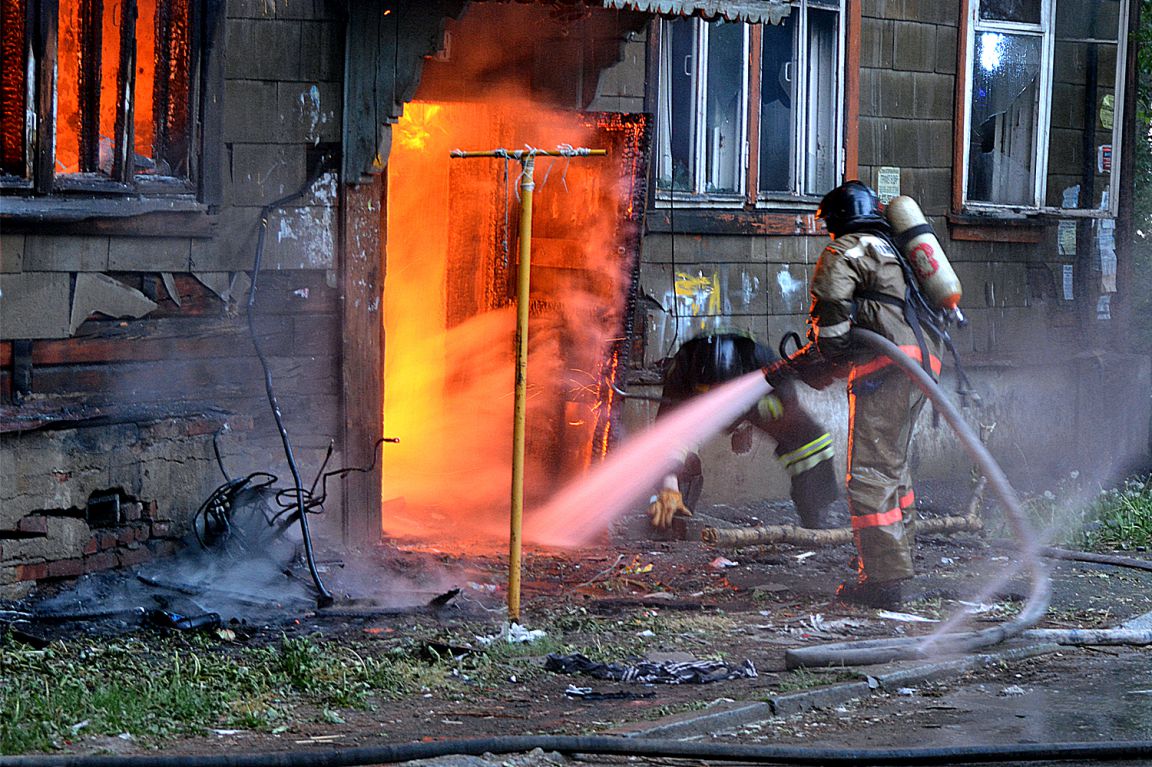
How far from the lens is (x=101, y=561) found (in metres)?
7.53

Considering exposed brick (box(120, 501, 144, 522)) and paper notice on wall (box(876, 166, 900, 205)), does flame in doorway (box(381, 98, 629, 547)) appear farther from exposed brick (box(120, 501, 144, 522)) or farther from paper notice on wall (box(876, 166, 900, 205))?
paper notice on wall (box(876, 166, 900, 205))

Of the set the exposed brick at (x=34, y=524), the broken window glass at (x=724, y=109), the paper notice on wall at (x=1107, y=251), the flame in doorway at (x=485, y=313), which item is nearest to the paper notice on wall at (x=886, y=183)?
the broken window glass at (x=724, y=109)

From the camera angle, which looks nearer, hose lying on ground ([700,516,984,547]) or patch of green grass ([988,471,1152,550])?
hose lying on ground ([700,516,984,547])

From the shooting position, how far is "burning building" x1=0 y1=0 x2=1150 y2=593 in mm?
7500

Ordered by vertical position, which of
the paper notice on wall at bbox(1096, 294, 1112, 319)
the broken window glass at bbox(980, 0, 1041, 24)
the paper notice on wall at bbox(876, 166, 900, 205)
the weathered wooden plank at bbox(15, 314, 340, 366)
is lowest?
the weathered wooden plank at bbox(15, 314, 340, 366)

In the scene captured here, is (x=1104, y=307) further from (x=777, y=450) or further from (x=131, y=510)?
(x=131, y=510)

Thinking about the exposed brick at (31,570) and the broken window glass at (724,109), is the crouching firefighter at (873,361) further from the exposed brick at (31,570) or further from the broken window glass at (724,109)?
the exposed brick at (31,570)

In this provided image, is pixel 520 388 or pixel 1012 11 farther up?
pixel 1012 11

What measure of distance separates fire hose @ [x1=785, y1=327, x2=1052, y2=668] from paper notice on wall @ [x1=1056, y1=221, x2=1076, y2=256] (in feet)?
16.8

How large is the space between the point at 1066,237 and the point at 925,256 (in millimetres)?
4933

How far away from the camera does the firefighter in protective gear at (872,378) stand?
7.66 m

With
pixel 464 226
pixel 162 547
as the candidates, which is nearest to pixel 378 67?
pixel 464 226

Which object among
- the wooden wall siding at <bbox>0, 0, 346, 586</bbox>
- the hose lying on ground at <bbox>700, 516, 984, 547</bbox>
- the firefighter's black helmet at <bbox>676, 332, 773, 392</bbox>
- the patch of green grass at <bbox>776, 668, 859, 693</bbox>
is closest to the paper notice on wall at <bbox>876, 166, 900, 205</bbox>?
the firefighter's black helmet at <bbox>676, 332, 773, 392</bbox>

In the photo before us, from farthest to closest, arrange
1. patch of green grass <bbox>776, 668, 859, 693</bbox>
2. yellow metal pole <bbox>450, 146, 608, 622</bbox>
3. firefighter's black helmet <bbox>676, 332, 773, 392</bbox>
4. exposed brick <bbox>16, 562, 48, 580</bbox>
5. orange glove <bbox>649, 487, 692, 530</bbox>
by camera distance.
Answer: firefighter's black helmet <bbox>676, 332, 773, 392</bbox>
orange glove <bbox>649, 487, 692, 530</bbox>
exposed brick <bbox>16, 562, 48, 580</bbox>
yellow metal pole <bbox>450, 146, 608, 622</bbox>
patch of green grass <bbox>776, 668, 859, 693</bbox>
